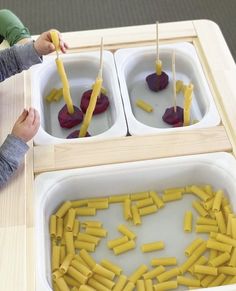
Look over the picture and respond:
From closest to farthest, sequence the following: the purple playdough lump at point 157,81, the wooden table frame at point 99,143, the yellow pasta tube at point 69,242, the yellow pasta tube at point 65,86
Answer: the wooden table frame at point 99,143, the yellow pasta tube at point 69,242, the yellow pasta tube at point 65,86, the purple playdough lump at point 157,81

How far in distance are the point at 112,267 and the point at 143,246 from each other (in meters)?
0.07

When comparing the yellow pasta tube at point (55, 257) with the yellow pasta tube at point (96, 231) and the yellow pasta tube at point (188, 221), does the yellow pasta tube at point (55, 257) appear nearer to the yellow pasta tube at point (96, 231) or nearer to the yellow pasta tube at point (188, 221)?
the yellow pasta tube at point (96, 231)

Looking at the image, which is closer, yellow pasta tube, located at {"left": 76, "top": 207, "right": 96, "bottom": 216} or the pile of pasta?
the pile of pasta

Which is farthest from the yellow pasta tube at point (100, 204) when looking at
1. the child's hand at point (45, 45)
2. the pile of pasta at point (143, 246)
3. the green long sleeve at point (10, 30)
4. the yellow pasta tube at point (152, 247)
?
the green long sleeve at point (10, 30)

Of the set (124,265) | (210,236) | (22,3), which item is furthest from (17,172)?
(22,3)

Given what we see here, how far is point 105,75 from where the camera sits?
3.56 feet

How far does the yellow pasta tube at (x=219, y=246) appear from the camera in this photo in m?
0.82

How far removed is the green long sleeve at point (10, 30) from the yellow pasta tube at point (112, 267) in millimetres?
570

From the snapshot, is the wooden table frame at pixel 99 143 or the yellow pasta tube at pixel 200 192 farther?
the yellow pasta tube at pixel 200 192

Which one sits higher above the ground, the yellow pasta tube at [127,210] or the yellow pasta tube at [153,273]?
the yellow pasta tube at [127,210]

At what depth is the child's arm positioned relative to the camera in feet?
2.74

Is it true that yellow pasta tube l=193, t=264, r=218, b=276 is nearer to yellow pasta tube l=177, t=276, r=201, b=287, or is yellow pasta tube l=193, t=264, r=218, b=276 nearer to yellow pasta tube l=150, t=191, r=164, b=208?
yellow pasta tube l=177, t=276, r=201, b=287

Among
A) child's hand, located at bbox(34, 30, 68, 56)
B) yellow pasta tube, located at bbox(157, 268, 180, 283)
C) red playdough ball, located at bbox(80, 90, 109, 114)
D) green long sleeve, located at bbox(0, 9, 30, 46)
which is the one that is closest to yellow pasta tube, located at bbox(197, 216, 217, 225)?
yellow pasta tube, located at bbox(157, 268, 180, 283)

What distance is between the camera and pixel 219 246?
0.82 meters
